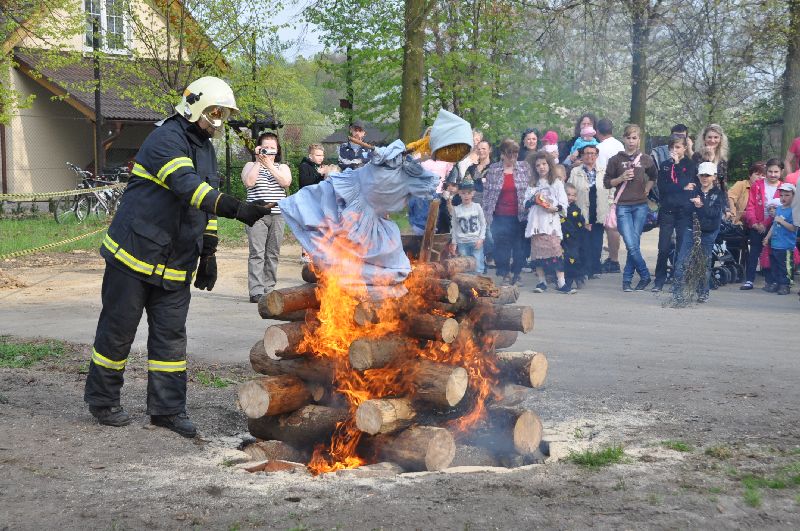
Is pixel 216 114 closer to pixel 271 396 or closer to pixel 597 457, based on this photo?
pixel 271 396

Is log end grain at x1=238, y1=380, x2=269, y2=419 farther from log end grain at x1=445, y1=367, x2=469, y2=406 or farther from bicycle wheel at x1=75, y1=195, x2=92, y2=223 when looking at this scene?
bicycle wheel at x1=75, y1=195, x2=92, y2=223

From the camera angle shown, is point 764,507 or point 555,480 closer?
point 764,507

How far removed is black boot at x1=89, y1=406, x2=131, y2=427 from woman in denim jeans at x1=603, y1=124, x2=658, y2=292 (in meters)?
8.23

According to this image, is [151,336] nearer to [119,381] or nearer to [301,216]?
[119,381]

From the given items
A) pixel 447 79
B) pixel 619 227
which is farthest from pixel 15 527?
pixel 447 79

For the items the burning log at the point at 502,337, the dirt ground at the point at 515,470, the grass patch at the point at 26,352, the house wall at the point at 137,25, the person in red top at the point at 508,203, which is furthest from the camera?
the house wall at the point at 137,25

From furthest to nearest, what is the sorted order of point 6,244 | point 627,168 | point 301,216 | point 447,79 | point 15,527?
point 447,79, point 6,244, point 627,168, point 301,216, point 15,527

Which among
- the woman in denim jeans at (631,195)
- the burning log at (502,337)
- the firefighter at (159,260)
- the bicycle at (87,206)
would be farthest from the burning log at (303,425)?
the bicycle at (87,206)

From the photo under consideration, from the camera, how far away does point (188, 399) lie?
7250 millimetres

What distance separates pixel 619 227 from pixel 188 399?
7.74 m

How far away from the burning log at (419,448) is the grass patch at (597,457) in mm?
738

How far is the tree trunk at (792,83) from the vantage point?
19.2m

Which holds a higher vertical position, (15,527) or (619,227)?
(619,227)

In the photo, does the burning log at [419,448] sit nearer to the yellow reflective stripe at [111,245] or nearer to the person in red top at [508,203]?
the yellow reflective stripe at [111,245]
